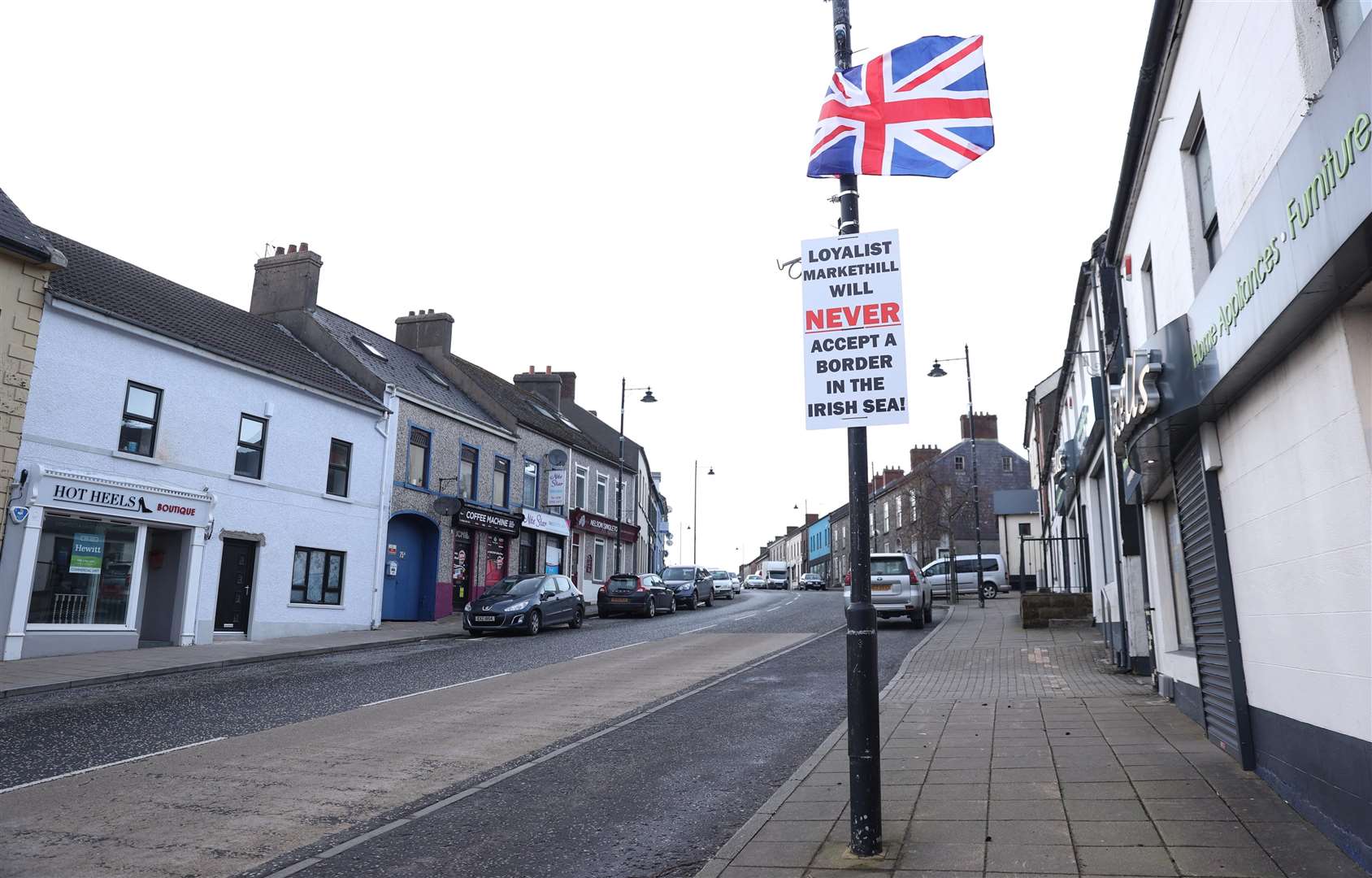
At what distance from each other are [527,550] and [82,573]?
17.3 meters

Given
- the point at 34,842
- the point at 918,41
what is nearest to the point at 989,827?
the point at 918,41

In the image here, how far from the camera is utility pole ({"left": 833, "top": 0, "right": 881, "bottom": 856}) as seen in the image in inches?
193

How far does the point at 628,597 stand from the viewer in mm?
29688

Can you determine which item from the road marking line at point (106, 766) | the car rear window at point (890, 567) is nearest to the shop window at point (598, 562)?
the car rear window at point (890, 567)

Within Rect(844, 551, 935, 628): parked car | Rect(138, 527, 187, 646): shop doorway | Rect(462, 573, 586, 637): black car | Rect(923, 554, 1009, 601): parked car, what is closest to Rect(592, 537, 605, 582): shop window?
Rect(923, 554, 1009, 601): parked car

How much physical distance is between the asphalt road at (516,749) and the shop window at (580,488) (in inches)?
780

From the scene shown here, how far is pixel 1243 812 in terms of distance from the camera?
548 centimetres

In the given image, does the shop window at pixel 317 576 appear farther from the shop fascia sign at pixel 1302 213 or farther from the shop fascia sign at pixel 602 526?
the shop fascia sign at pixel 1302 213

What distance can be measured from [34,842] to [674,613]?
26.8m

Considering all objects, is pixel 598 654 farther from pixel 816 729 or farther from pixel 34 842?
pixel 34 842

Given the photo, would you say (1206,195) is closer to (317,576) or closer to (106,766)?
(106,766)

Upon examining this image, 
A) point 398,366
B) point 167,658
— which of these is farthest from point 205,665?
point 398,366

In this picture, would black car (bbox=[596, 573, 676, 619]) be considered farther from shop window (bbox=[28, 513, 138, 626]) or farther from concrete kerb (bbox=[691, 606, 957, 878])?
concrete kerb (bbox=[691, 606, 957, 878])

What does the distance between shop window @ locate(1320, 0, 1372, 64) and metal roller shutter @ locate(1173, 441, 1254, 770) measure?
336cm
